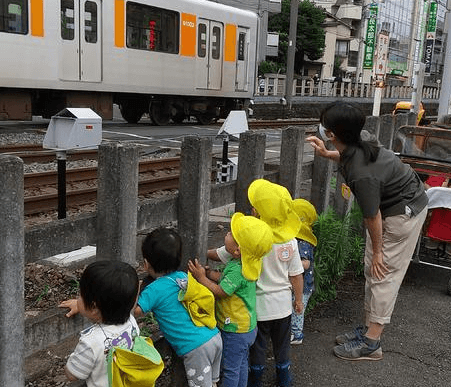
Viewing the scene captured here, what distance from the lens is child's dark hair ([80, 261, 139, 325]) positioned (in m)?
2.16

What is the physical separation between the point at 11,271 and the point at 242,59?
52.9 ft

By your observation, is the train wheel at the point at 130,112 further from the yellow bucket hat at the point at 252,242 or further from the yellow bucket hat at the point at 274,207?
the yellow bucket hat at the point at 252,242

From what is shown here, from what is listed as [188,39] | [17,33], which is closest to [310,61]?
[188,39]

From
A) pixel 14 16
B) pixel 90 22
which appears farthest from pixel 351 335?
pixel 90 22

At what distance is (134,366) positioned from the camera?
86.7 inches

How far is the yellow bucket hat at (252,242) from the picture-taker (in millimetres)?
2768

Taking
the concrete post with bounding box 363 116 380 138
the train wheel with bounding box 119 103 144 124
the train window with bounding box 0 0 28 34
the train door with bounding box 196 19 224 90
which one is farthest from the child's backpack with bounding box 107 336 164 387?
the train wheel with bounding box 119 103 144 124

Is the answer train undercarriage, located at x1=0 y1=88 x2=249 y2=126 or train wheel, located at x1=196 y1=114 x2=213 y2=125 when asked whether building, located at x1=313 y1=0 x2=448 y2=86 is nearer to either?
train wheel, located at x1=196 y1=114 x2=213 y2=125

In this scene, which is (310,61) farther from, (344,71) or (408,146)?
(408,146)

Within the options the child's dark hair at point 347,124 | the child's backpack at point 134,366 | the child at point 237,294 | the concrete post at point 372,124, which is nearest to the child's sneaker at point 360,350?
the child at point 237,294

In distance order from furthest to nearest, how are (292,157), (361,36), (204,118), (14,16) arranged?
(361,36), (204,118), (14,16), (292,157)

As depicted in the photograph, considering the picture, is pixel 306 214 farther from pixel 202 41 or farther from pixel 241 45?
pixel 241 45

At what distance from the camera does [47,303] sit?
434cm

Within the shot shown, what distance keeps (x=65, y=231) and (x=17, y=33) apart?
9913 mm
